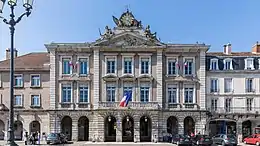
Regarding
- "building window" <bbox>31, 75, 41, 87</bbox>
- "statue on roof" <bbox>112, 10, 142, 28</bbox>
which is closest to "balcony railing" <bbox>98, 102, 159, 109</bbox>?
"building window" <bbox>31, 75, 41, 87</bbox>

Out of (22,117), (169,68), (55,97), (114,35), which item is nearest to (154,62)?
(169,68)

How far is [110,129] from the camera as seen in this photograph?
58625 mm

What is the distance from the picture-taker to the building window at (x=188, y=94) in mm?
58000

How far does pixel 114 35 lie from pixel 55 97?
11.0m

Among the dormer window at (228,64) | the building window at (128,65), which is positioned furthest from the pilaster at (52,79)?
the dormer window at (228,64)

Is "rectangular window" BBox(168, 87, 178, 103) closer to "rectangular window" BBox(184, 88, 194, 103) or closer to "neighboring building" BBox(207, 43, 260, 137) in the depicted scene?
"rectangular window" BBox(184, 88, 194, 103)

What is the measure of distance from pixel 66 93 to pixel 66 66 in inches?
139

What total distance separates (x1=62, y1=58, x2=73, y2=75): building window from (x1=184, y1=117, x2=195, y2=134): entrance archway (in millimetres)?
16520

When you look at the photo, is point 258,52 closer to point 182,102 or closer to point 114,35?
point 182,102

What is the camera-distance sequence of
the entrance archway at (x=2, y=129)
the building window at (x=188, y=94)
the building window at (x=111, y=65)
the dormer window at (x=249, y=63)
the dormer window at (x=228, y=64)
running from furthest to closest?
the dormer window at (x=228, y=64) → the dormer window at (x=249, y=63) → the entrance archway at (x=2, y=129) → the building window at (x=188, y=94) → the building window at (x=111, y=65)

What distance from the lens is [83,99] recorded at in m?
58.1

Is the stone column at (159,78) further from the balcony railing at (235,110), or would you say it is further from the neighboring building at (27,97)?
the neighboring building at (27,97)

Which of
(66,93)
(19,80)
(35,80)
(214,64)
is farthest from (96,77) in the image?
(214,64)

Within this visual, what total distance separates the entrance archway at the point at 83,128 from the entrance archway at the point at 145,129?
7.22 metres
